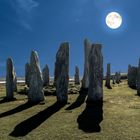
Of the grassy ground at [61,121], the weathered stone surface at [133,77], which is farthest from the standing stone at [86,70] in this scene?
the grassy ground at [61,121]

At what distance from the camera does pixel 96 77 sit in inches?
1539

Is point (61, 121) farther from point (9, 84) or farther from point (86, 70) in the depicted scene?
point (86, 70)

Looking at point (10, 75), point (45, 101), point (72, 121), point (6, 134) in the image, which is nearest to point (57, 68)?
point (45, 101)

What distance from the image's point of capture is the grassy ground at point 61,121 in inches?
1022

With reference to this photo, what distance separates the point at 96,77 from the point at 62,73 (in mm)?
3846

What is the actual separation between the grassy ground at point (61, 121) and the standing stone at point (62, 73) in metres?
1.20

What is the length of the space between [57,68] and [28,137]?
50.7 ft

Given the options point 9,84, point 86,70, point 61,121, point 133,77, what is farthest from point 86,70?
point 61,121

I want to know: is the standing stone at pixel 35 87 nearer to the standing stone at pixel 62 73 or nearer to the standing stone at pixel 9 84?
the standing stone at pixel 62 73

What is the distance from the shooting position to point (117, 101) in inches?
1577

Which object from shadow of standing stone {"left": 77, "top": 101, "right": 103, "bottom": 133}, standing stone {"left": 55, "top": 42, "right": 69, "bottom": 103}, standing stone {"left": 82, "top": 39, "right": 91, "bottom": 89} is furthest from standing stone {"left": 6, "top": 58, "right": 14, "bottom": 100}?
standing stone {"left": 82, "top": 39, "right": 91, "bottom": 89}

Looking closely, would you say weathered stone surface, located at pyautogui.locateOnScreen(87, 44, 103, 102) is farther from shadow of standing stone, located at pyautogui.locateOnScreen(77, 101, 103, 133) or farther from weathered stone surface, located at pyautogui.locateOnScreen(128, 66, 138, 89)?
weathered stone surface, located at pyautogui.locateOnScreen(128, 66, 138, 89)

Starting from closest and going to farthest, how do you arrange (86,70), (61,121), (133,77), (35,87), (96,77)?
(61,121) → (96,77) → (35,87) → (86,70) → (133,77)

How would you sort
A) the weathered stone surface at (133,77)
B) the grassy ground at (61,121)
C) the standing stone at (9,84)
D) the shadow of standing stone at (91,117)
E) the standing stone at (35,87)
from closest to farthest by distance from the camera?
1. the grassy ground at (61,121)
2. the shadow of standing stone at (91,117)
3. the standing stone at (35,87)
4. the standing stone at (9,84)
5. the weathered stone surface at (133,77)
